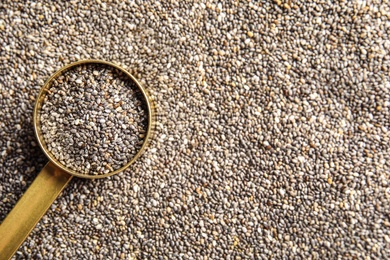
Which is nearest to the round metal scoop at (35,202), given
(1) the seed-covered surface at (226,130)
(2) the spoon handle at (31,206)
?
(2) the spoon handle at (31,206)

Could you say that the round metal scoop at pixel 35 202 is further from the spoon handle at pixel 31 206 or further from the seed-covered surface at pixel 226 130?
the seed-covered surface at pixel 226 130

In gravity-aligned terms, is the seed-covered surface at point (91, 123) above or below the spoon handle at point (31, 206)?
above

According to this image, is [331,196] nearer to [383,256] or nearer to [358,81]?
[383,256]

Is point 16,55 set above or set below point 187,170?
above

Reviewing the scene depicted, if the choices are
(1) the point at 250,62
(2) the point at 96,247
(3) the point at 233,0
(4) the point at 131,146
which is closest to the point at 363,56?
(1) the point at 250,62

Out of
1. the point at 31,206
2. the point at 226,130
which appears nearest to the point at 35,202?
the point at 31,206

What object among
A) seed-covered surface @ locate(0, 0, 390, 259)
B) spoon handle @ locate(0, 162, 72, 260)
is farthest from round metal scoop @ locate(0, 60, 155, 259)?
seed-covered surface @ locate(0, 0, 390, 259)

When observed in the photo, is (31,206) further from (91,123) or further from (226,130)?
(226,130)

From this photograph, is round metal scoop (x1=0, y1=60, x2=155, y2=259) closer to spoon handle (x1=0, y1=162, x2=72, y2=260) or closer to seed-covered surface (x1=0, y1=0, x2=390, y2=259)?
spoon handle (x1=0, y1=162, x2=72, y2=260)
